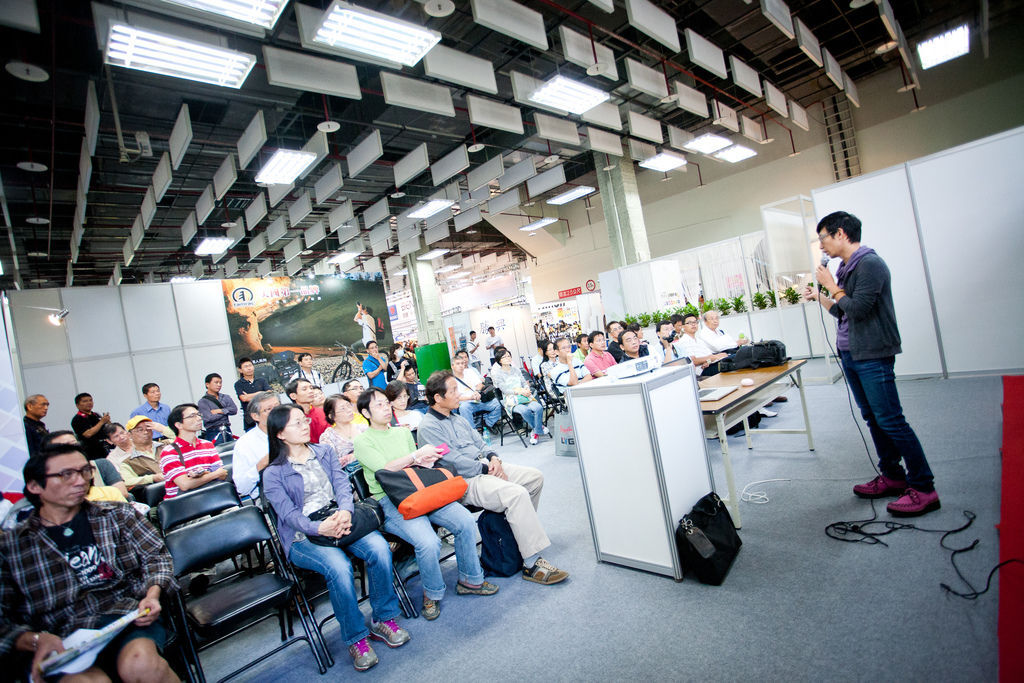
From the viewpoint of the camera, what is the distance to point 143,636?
1.98 m

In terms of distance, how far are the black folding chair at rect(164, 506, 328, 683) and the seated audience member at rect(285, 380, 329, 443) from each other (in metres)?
1.48

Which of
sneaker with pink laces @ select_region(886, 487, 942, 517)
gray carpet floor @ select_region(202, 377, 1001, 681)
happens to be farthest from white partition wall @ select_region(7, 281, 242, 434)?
sneaker with pink laces @ select_region(886, 487, 942, 517)

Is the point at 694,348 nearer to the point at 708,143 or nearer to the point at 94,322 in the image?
the point at 708,143

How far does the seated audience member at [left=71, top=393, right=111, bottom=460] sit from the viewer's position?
19.0 feet

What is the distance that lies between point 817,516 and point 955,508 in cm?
65

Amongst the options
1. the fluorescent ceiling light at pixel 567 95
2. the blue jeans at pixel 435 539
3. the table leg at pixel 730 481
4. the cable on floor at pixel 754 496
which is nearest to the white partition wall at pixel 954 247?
the fluorescent ceiling light at pixel 567 95

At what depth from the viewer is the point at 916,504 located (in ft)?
8.69

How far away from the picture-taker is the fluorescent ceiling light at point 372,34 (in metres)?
4.05

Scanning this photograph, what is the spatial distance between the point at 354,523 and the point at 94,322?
8805 mm

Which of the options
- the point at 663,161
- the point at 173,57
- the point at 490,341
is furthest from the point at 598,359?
the point at 490,341

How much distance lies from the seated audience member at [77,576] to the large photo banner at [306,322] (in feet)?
27.3

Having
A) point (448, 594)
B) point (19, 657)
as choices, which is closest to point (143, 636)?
point (19, 657)

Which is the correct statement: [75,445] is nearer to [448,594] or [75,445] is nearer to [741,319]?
[448,594]

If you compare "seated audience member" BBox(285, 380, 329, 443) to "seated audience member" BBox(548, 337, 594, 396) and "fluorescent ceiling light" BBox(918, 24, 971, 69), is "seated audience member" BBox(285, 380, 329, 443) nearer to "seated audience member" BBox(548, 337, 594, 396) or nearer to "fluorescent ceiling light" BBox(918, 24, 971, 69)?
"seated audience member" BBox(548, 337, 594, 396)
